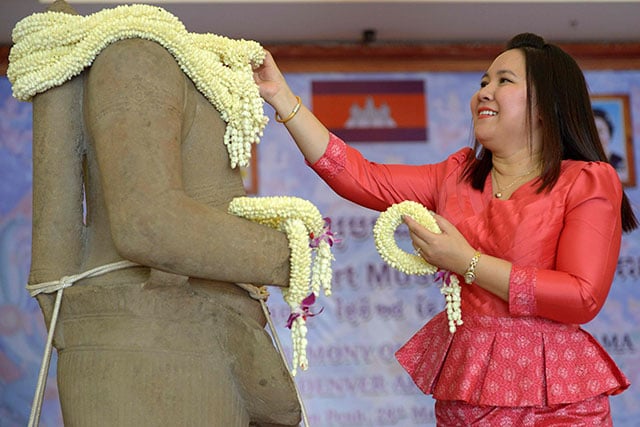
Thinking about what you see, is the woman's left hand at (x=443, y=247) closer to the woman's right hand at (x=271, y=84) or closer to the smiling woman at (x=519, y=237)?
the smiling woman at (x=519, y=237)

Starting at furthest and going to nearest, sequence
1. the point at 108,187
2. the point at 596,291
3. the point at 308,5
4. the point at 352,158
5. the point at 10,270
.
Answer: the point at 10,270 < the point at 308,5 < the point at 352,158 < the point at 596,291 < the point at 108,187

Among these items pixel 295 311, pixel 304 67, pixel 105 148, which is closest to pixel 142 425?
pixel 295 311

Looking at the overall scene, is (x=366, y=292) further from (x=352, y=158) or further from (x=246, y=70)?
(x=246, y=70)

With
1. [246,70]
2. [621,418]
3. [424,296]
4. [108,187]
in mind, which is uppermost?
[246,70]

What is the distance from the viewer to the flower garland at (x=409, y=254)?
1.78 m

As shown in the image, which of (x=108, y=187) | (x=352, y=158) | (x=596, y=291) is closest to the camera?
(x=108, y=187)

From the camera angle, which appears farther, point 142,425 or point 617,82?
point 617,82

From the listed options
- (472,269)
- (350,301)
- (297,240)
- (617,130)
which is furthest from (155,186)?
(617,130)

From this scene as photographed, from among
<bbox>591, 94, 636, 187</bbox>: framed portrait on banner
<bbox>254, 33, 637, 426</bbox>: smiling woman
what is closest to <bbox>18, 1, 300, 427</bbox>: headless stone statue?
<bbox>254, 33, 637, 426</bbox>: smiling woman

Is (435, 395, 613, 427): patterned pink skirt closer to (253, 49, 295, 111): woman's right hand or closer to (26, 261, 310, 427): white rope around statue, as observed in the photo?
(253, 49, 295, 111): woman's right hand

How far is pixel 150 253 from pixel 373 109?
2938mm

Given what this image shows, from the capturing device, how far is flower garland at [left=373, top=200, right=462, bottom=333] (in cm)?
178

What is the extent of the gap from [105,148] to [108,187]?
6 centimetres

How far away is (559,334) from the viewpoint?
192cm
